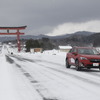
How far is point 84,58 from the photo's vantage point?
1510 centimetres

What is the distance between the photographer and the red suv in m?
14.9

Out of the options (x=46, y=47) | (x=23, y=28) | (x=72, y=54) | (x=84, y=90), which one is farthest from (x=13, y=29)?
(x=46, y=47)

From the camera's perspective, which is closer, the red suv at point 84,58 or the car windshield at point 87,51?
the red suv at point 84,58

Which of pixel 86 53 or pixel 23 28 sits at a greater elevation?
pixel 23 28

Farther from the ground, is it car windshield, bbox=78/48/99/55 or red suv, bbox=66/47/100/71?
car windshield, bbox=78/48/99/55

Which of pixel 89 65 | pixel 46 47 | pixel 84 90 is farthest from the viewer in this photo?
pixel 46 47

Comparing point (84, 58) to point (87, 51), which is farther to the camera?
point (87, 51)

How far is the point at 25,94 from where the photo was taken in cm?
712

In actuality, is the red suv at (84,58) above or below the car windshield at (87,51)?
below

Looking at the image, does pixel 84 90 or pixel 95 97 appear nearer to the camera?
pixel 95 97

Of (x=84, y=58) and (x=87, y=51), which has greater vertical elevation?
(x=87, y=51)

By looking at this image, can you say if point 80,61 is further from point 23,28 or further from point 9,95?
point 23,28

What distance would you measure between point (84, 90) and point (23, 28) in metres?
82.6

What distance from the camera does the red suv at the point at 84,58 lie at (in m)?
14.9
